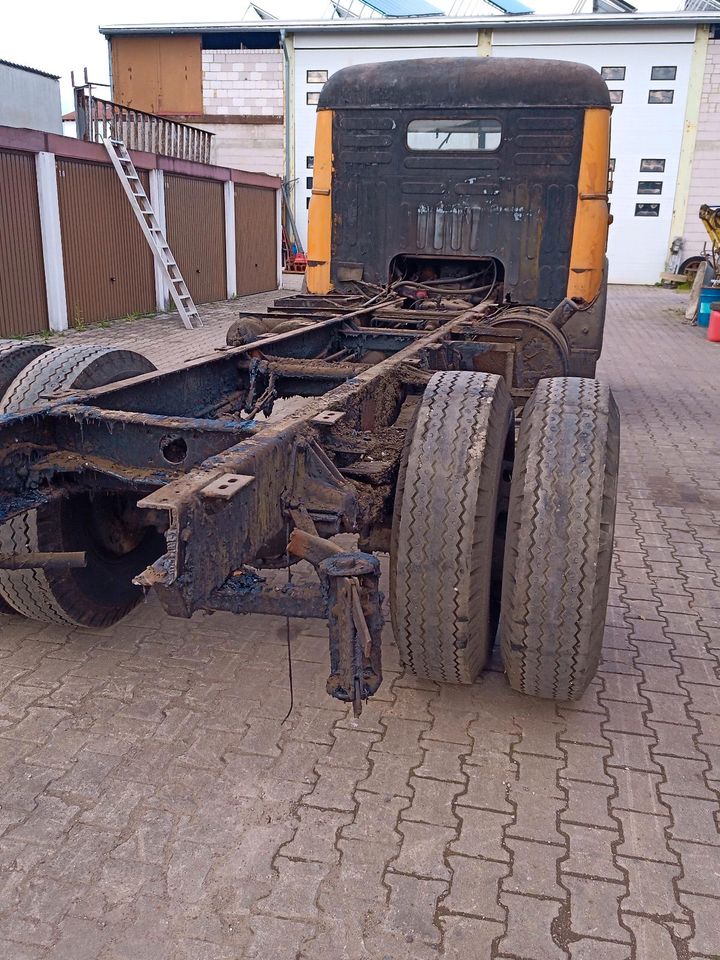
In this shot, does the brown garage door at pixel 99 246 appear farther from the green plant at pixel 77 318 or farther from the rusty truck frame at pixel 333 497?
the rusty truck frame at pixel 333 497

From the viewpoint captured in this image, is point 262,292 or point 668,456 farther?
point 262,292

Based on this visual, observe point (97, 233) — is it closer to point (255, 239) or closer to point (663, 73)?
point (255, 239)

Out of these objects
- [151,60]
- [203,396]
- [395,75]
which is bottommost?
[203,396]

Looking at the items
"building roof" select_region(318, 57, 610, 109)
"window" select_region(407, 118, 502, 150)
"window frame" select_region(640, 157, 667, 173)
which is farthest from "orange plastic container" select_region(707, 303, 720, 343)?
"window frame" select_region(640, 157, 667, 173)

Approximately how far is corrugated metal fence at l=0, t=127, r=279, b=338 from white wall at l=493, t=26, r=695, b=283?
43.4ft

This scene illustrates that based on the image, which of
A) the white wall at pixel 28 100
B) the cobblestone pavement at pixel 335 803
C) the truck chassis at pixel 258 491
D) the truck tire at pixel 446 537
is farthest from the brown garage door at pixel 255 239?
the truck tire at pixel 446 537

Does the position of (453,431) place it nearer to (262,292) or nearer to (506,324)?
(506,324)

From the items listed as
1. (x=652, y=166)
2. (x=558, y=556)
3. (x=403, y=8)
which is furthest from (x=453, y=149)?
(x=403, y=8)

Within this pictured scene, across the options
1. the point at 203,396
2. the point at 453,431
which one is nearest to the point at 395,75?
the point at 203,396

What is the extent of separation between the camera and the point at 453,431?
9.78 ft

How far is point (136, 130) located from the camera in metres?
16.9

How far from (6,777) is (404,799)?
4.51 ft

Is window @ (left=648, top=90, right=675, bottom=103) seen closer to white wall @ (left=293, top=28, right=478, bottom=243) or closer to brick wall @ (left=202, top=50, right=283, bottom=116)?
white wall @ (left=293, top=28, right=478, bottom=243)

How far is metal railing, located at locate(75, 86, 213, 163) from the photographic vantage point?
15.1 m
